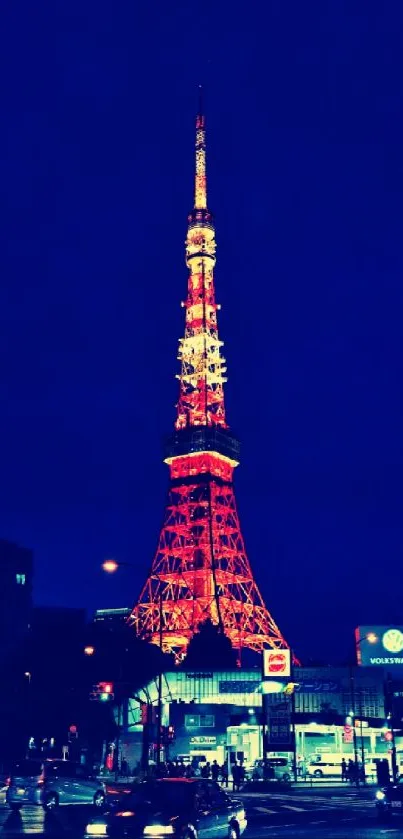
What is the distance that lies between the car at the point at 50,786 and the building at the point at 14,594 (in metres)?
85.4

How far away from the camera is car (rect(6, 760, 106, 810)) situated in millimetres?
29031

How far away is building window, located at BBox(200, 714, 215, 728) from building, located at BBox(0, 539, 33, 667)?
1348 inches

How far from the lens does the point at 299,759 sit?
74.5m

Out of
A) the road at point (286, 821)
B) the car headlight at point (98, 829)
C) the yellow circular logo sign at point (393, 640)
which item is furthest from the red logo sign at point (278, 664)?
the car headlight at point (98, 829)

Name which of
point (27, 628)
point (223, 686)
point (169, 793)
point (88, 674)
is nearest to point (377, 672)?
point (223, 686)

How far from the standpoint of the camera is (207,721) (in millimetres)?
86125

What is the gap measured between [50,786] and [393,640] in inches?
3014

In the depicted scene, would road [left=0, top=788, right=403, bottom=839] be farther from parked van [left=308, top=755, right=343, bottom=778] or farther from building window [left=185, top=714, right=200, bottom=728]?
building window [left=185, top=714, right=200, bottom=728]

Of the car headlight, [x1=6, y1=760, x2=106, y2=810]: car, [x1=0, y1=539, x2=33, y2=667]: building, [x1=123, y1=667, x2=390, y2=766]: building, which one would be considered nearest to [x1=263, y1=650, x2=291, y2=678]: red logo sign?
[x1=123, y1=667, x2=390, y2=766]: building

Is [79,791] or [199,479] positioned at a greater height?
[199,479]

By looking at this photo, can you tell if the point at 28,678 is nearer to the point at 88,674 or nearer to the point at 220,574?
the point at 88,674

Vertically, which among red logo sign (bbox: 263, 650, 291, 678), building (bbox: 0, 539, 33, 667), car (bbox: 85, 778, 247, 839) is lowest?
car (bbox: 85, 778, 247, 839)

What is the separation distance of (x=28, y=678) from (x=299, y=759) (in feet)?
77.4

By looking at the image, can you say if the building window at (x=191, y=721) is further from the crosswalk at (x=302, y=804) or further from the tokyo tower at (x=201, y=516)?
the crosswalk at (x=302, y=804)
